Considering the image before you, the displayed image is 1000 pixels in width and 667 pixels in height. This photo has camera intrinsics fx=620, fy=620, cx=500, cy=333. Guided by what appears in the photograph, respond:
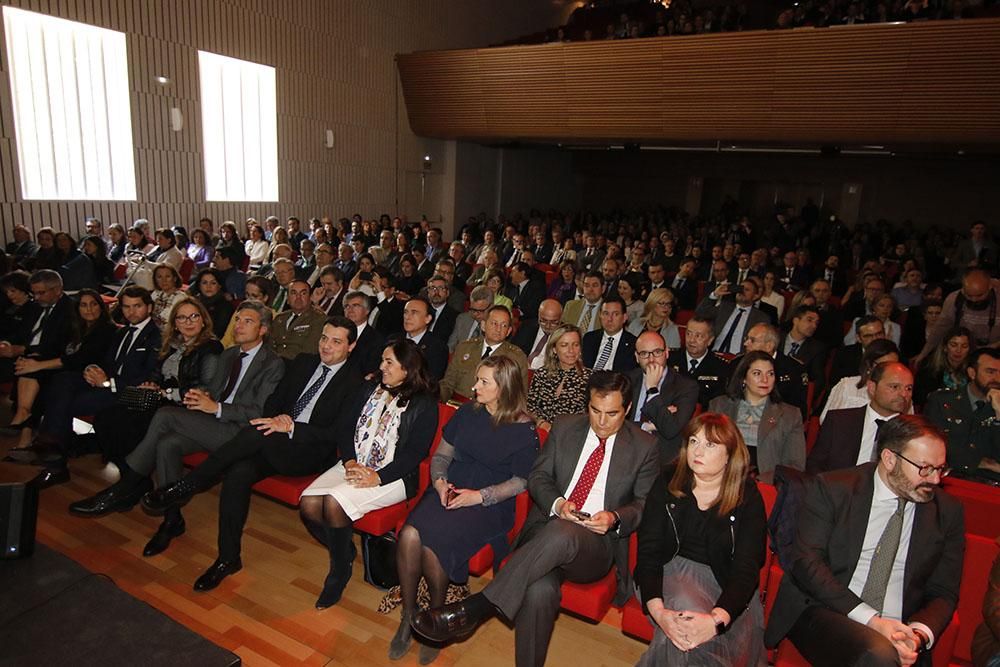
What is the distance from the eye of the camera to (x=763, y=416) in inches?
112

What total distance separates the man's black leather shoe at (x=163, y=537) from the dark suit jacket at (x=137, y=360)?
3.01ft

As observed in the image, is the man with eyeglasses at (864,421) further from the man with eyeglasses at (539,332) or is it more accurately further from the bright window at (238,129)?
the bright window at (238,129)

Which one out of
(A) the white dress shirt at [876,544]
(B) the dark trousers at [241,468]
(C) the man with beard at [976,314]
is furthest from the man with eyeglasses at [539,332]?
(C) the man with beard at [976,314]

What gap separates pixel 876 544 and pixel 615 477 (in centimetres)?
89

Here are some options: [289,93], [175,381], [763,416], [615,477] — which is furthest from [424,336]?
[289,93]

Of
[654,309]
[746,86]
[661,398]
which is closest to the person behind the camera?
[661,398]

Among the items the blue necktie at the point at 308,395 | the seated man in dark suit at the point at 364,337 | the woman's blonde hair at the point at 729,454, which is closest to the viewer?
the woman's blonde hair at the point at 729,454

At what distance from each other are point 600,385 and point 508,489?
1.91 feet

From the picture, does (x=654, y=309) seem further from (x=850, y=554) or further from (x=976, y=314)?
(x=850, y=554)

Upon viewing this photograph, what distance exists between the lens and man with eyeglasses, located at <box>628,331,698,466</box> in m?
3.05

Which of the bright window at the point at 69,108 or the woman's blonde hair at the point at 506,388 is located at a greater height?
the bright window at the point at 69,108

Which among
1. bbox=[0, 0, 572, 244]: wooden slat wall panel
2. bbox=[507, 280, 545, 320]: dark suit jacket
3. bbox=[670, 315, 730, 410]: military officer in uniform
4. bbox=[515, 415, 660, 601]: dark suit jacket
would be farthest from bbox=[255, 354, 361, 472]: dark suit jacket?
bbox=[0, 0, 572, 244]: wooden slat wall panel

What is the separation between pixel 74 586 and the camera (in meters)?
2.10

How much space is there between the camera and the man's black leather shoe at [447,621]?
2178 millimetres
